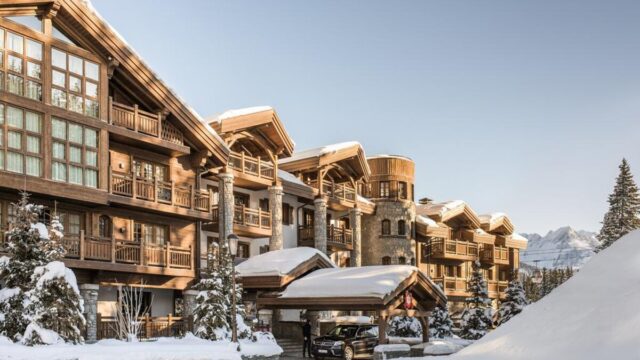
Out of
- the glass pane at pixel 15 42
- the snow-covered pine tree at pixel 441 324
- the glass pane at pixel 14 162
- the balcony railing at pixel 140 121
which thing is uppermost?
the glass pane at pixel 15 42

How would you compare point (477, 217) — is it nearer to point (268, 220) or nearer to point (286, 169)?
point (286, 169)

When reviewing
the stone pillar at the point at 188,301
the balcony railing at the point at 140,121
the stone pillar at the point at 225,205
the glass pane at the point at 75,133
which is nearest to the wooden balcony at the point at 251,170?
the stone pillar at the point at 225,205

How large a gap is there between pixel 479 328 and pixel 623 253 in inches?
1336

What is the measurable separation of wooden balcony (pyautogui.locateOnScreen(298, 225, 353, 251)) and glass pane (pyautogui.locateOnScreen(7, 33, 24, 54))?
2208 centimetres

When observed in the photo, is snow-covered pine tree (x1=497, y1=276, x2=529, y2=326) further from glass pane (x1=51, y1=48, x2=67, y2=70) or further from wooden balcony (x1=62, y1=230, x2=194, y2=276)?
glass pane (x1=51, y1=48, x2=67, y2=70)

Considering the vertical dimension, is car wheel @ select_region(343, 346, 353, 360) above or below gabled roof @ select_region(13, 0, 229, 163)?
below

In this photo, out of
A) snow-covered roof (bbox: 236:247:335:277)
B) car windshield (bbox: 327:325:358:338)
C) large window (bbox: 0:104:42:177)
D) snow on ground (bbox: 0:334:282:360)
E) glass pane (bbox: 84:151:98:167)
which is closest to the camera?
snow on ground (bbox: 0:334:282:360)

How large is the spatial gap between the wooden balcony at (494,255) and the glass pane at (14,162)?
44982mm

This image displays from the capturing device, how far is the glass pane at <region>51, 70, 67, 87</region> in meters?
25.1

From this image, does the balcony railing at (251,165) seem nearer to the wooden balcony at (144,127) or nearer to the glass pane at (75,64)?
the wooden balcony at (144,127)

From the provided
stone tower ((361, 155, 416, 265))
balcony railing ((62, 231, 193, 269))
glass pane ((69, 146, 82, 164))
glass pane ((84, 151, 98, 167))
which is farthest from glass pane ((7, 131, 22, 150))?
stone tower ((361, 155, 416, 265))

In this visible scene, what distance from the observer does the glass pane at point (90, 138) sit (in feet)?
85.3

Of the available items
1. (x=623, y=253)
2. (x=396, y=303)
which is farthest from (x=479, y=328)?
(x=623, y=253)

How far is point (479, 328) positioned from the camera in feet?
130
